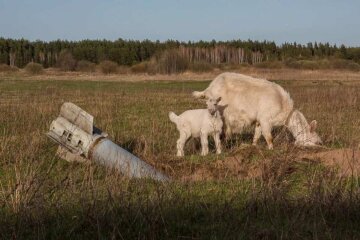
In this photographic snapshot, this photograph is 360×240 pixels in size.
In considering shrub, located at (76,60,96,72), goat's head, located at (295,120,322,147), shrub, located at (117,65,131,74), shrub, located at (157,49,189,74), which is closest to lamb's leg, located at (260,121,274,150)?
goat's head, located at (295,120,322,147)

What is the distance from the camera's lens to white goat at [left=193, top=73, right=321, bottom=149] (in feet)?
36.9

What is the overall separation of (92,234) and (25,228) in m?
0.62

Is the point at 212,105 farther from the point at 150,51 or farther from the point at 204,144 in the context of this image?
the point at 150,51

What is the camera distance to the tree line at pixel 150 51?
307ft

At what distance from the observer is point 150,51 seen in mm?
98750

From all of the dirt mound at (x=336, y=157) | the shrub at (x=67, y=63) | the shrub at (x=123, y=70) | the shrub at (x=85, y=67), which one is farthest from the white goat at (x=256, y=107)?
the shrub at (x=67, y=63)

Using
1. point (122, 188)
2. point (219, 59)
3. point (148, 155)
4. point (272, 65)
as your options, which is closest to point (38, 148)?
point (148, 155)

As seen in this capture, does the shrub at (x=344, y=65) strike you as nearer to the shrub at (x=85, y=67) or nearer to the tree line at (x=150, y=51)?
the tree line at (x=150, y=51)

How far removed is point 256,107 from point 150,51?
88527mm

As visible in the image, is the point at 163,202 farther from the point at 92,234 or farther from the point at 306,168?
the point at 306,168

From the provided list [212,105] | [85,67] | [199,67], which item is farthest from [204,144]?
[85,67]

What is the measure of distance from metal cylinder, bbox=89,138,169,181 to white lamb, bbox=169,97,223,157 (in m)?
1.87

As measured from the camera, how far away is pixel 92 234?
4.92 m

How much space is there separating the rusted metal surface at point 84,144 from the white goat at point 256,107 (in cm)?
325
